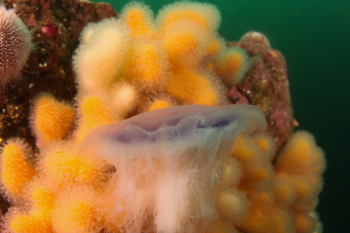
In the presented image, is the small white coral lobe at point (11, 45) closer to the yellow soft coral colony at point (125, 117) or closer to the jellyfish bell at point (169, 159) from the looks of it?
the yellow soft coral colony at point (125, 117)

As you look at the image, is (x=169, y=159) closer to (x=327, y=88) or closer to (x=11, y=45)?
(x=11, y=45)

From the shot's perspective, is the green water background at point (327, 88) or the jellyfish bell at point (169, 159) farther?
the green water background at point (327, 88)

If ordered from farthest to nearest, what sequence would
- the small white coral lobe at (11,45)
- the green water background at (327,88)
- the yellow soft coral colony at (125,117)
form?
the green water background at (327,88) < the yellow soft coral colony at (125,117) < the small white coral lobe at (11,45)

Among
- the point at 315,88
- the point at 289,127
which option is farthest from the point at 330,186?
the point at 289,127

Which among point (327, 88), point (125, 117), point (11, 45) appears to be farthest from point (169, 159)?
point (327, 88)

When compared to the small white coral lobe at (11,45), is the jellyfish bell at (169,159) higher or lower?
lower

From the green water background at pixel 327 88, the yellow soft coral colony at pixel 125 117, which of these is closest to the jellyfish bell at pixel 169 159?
the yellow soft coral colony at pixel 125 117
